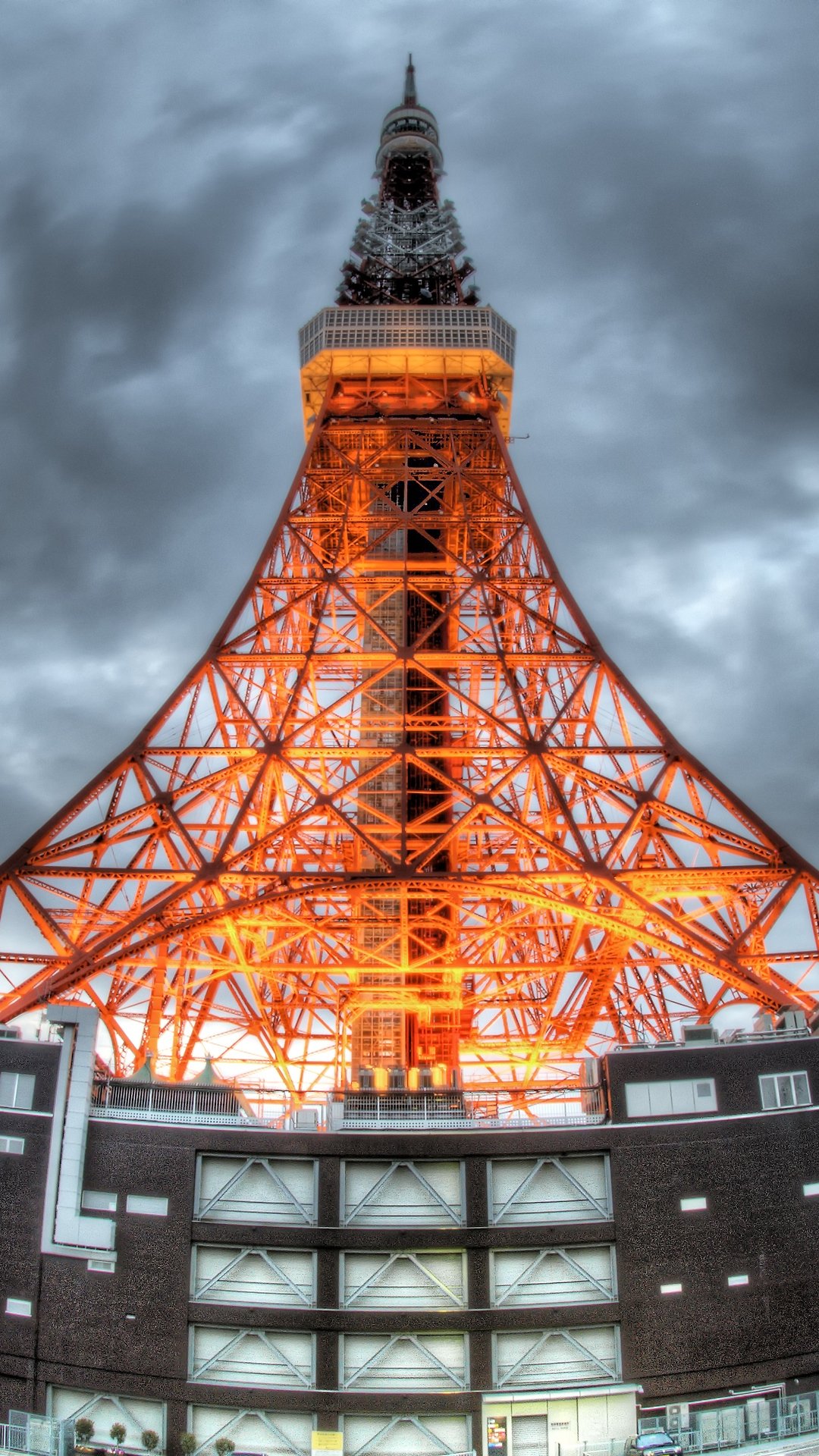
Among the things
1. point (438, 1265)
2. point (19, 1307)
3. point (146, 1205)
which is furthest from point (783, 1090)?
point (19, 1307)

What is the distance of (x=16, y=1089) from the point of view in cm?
2195

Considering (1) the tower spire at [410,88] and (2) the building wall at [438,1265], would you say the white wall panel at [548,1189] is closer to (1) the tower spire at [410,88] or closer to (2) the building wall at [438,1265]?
(2) the building wall at [438,1265]

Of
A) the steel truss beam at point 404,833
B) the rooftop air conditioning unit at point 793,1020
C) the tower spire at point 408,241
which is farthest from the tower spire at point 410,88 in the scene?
the rooftop air conditioning unit at point 793,1020

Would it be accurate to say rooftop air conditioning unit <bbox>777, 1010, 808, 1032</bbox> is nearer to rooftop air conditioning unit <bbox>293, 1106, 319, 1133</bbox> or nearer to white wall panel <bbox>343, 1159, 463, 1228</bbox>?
white wall panel <bbox>343, 1159, 463, 1228</bbox>

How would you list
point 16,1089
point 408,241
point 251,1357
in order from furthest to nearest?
point 408,241, point 16,1089, point 251,1357

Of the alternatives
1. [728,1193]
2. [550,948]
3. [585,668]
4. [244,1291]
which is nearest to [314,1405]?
[244,1291]

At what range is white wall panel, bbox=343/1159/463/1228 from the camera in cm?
2077

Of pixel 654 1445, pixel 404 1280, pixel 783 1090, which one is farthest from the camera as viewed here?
pixel 783 1090

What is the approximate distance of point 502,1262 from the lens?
67.5 ft

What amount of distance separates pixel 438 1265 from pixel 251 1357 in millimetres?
3489

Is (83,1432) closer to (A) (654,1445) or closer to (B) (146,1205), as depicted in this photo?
(B) (146,1205)

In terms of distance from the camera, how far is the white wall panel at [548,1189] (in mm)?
20875

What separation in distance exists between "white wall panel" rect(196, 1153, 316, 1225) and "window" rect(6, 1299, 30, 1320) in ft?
11.1

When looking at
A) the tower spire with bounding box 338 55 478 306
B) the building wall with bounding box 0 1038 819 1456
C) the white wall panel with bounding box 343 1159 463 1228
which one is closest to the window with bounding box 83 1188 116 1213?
the building wall with bounding box 0 1038 819 1456
